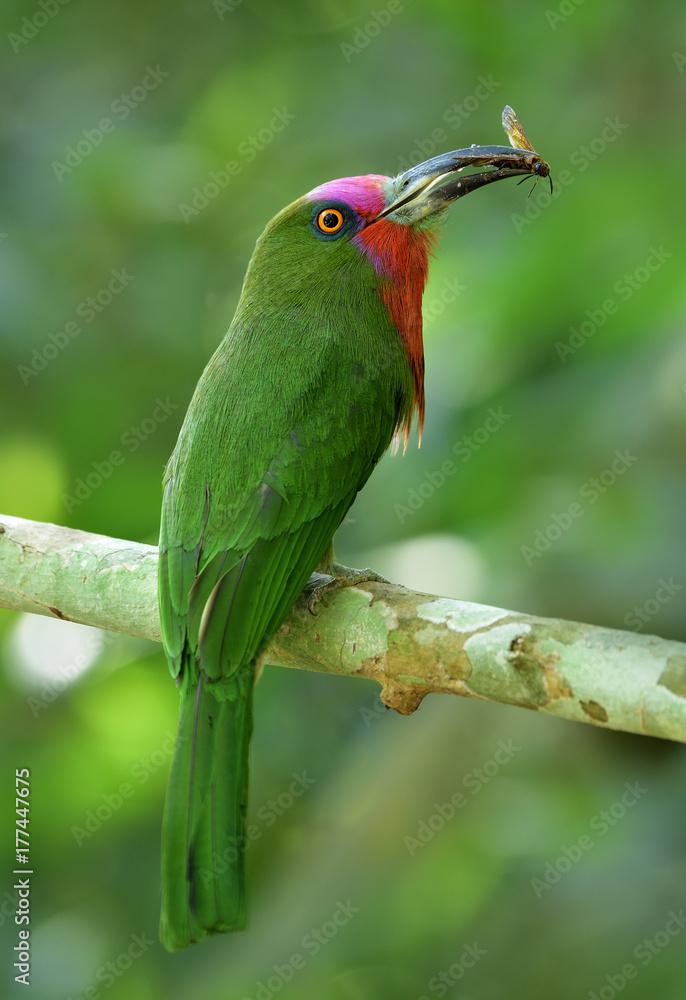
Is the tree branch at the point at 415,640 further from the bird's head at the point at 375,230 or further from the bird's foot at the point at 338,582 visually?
the bird's head at the point at 375,230

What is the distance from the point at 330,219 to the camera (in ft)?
9.36

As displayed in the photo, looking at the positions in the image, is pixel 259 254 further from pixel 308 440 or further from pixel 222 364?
pixel 308 440

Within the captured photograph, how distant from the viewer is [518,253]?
4008 millimetres

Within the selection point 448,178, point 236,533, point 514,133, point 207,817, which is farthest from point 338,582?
point 514,133

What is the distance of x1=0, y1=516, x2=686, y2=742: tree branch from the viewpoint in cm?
182

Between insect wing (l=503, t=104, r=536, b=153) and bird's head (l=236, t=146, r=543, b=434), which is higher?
insect wing (l=503, t=104, r=536, b=153)

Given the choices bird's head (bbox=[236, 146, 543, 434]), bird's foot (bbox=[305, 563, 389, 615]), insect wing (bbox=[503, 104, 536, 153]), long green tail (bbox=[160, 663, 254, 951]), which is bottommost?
long green tail (bbox=[160, 663, 254, 951])

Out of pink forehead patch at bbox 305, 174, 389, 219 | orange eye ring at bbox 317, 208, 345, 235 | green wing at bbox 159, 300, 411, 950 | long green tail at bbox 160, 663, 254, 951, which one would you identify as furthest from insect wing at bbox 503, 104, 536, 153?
long green tail at bbox 160, 663, 254, 951

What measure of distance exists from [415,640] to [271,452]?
A: 64 centimetres

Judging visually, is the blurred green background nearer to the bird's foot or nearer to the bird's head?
the bird's foot

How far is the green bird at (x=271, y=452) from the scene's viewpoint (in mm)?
2252

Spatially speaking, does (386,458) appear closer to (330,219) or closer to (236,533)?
(330,219)

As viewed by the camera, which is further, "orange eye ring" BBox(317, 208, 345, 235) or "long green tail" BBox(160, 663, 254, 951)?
"orange eye ring" BBox(317, 208, 345, 235)

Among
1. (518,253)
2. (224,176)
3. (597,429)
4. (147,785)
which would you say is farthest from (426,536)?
(224,176)
